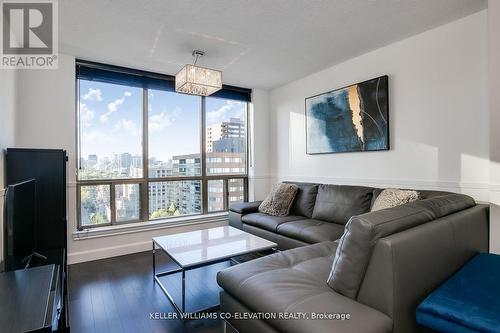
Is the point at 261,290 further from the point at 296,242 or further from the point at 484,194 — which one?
the point at 484,194

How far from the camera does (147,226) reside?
3.55 meters

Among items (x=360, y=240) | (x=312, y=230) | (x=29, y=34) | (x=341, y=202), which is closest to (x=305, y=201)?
(x=341, y=202)

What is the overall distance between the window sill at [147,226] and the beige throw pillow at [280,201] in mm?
893

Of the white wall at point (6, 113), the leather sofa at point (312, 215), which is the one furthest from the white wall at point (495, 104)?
the white wall at point (6, 113)

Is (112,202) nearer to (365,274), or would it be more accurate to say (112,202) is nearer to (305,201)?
(305,201)

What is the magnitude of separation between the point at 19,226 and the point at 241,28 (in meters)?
2.36

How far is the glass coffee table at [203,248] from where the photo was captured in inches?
78.6

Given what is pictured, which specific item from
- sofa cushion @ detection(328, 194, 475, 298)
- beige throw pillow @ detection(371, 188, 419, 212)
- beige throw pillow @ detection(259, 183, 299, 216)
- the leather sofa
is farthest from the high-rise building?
sofa cushion @ detection(328, 194, 475, 298)

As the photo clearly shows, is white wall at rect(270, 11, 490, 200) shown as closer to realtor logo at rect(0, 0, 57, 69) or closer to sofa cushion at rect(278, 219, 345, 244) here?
sofa cushion at rect(278, 219, 345, 244)

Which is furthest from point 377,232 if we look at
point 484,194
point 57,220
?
point 57,220

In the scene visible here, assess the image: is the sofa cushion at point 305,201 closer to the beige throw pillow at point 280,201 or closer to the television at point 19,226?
the beige throw pillow at point 280,201

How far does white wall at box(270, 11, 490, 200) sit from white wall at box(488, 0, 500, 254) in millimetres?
333

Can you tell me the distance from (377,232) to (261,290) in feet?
2.14

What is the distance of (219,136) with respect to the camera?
434 centimetres
